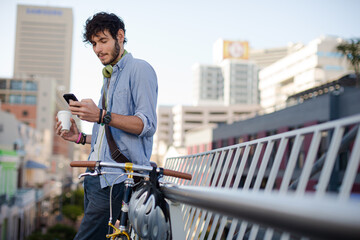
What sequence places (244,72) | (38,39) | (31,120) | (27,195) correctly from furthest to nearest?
1. (38,39)
2. (244,72)
3. (31,120)
4. (27,195)

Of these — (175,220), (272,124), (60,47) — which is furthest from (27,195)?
(60,47)

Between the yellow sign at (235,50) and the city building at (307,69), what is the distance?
60.9 meters

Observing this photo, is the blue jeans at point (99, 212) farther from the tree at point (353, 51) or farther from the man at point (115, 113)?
the tree at point (353, 51)

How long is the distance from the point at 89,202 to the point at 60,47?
199725mm

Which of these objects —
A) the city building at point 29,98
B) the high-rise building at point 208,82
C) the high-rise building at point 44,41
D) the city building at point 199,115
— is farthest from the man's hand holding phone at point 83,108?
the high-rise building at point 44,41

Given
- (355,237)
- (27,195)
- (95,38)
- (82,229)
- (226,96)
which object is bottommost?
(27,195)

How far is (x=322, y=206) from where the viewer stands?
2.70 feet

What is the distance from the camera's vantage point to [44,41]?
193000 millimetres

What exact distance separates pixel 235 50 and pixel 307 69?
81533 mm

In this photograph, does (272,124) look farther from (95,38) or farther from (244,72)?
(244,72)

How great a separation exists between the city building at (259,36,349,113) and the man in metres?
86.0

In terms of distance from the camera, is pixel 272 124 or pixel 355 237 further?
pixel 272 124

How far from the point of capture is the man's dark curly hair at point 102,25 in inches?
124

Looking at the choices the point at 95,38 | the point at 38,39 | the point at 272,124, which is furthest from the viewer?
the point at 38,39
